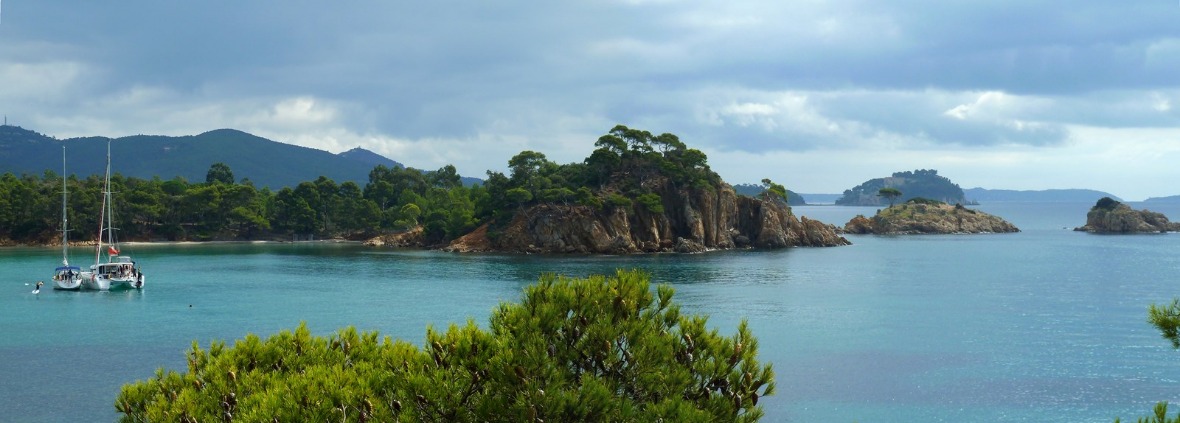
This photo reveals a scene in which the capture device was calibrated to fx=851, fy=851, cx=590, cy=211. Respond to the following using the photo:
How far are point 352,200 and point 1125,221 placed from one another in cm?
16112

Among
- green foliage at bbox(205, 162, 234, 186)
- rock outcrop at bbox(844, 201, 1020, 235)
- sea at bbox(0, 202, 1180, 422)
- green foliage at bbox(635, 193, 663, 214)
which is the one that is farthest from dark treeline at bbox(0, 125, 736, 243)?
rock outcrop at bbox(844, 201, 1020, 235)

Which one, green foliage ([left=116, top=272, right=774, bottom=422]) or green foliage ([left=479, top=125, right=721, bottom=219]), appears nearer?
green foliage ([left=116, top=272, right=774, bottom=422])

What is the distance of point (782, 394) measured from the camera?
34.6 metres

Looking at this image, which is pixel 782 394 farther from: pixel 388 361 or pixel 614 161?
pixel 614 161

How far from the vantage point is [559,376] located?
12.2 meters

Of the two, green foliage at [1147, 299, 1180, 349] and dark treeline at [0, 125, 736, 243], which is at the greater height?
dark treeline at [0, 125, 736, 243]

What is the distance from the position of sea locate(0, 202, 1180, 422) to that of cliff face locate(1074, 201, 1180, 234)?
244 ft

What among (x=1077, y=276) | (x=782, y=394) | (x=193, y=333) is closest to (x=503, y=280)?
(x=193, y=333)

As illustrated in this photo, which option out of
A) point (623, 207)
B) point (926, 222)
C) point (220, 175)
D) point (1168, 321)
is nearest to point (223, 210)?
point (220, 175)

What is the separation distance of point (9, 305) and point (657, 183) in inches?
3183

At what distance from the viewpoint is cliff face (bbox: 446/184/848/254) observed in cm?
11394

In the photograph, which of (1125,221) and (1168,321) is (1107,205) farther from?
(1168,321)

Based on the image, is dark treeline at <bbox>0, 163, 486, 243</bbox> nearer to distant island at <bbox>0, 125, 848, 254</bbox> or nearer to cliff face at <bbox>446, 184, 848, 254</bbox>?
distant island at <bbox>0, 125, 848, 254</bbox>

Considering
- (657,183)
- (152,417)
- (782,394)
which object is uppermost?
(657,183)
